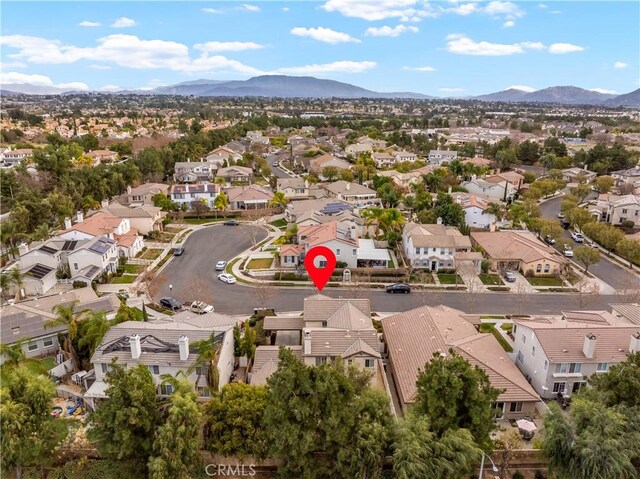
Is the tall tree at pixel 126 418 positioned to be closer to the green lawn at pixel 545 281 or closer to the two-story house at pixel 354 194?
the green lawn at pixel 545 281

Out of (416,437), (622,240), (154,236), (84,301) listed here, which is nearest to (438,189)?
(622,240)

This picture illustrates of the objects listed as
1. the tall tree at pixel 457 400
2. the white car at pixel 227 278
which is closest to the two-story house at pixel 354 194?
the white car at pixel 227 278

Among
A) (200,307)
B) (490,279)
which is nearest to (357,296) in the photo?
(200,307)

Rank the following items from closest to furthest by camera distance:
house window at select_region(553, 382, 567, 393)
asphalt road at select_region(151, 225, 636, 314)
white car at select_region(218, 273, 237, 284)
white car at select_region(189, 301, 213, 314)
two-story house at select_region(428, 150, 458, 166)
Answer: house window at select_region(553, 382, 567, 393) < white car at select_region(189, 301, 213, 314) < asphalt road at select_region(151, 225, 636, 314) < white car at select_region(218, 273, 237, 284) < two-story house at select_region(428, 150, 458, 166)

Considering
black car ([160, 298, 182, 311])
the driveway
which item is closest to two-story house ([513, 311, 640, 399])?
the driveway

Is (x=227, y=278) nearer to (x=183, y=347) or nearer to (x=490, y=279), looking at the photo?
(x=183, y=347)

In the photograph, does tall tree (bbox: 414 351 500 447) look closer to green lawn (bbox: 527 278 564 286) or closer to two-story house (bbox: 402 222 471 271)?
two-story house (bbox: 402 222 471 271)

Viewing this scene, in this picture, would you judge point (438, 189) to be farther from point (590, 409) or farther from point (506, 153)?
point (590, 409)
